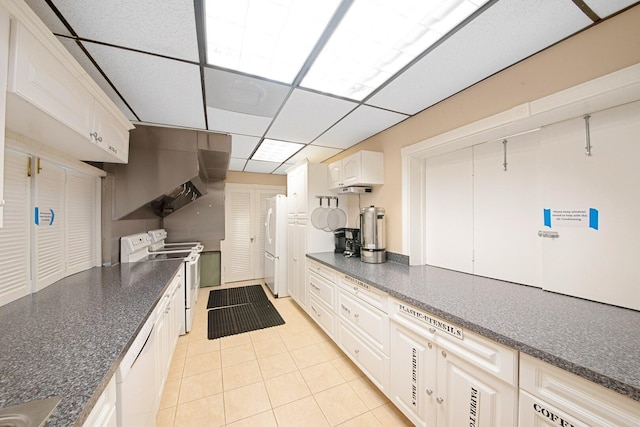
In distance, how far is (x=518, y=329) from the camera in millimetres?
982

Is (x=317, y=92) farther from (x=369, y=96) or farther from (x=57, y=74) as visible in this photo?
(x=57, y=74)

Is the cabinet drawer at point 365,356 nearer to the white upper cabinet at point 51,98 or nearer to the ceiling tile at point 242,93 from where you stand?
the ceiling tile at point 242,93

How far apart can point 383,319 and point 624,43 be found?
1941 mm

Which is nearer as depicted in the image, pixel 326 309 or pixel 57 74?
pixel 57 74

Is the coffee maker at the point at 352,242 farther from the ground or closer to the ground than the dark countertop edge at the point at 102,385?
farther from the ground

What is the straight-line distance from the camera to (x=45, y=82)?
974 mm

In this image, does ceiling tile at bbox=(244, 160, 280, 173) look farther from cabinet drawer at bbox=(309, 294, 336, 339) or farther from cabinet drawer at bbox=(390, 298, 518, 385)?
cabinet drawer at bbox=(390, 298, 518, 385)

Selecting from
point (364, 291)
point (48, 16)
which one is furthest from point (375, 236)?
point (48, 16)

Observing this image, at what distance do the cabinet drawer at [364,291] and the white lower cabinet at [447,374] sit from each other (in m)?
0.13

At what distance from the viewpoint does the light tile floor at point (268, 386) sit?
5.12 feet

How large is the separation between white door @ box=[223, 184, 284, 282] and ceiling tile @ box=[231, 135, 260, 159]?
4.78 feet

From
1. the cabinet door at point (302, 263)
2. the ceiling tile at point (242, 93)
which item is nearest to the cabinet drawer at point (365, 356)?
the cabinet door at point (302, 263)

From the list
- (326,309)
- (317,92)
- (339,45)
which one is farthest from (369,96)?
(326,309)

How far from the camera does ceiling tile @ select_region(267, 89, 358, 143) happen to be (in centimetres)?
181
